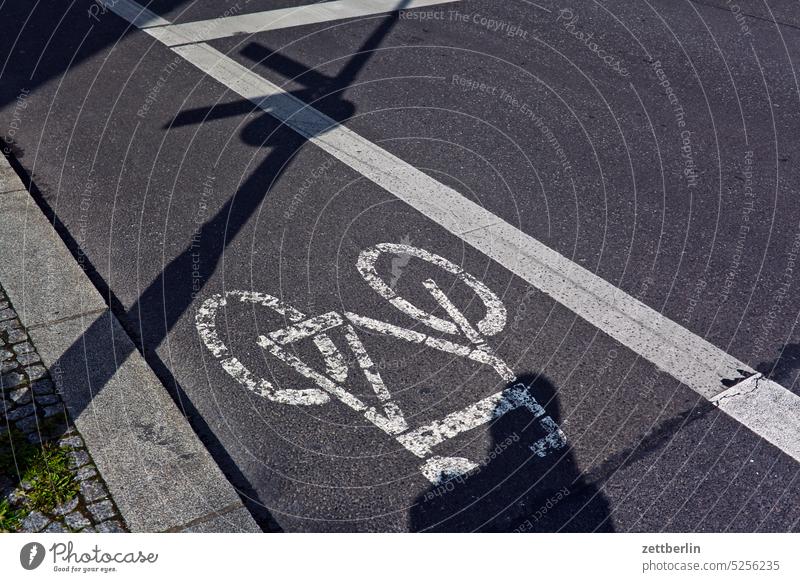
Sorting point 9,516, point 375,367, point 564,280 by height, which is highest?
point 564,280

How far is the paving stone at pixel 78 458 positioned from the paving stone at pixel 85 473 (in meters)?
0.03

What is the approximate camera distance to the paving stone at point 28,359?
4.23m

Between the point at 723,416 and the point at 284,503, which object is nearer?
the point at 284,503

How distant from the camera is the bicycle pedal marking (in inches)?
157

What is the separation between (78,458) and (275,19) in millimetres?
6444

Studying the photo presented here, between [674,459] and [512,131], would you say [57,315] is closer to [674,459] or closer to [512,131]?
[674,459]

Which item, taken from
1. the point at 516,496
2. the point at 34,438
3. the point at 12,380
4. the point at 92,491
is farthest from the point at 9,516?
the point at 516,496

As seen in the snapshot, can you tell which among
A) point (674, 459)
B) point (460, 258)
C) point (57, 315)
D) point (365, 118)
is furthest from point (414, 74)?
point (674, 459)

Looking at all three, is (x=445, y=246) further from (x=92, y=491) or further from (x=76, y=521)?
(x=76, y=521)

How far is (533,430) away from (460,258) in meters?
1.52

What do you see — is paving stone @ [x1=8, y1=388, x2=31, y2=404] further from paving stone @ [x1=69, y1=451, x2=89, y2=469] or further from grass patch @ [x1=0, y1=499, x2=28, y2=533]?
grass patch @ [x1=0, y1=499, x2=28, y2=533]

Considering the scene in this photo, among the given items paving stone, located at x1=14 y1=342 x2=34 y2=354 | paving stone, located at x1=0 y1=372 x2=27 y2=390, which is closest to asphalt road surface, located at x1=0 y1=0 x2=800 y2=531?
paving stone, located at x1=14 y1=342 x2=34 y2=354

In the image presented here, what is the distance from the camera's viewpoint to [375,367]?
173 inches

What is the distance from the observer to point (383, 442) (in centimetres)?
396
